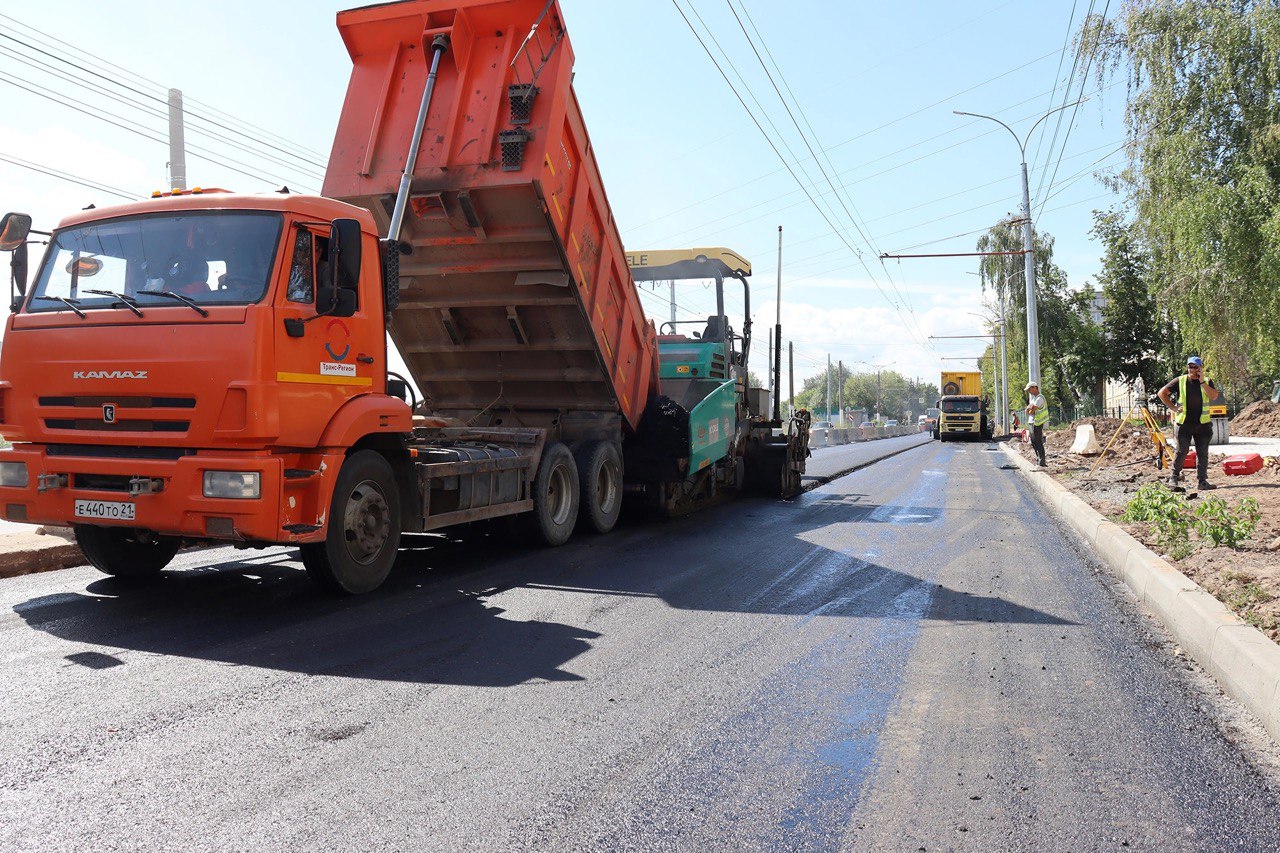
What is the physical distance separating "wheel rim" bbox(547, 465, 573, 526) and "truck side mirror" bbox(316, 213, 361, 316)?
3421 mm

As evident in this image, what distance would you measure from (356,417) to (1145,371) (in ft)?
136

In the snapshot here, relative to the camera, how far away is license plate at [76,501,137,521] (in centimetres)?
547

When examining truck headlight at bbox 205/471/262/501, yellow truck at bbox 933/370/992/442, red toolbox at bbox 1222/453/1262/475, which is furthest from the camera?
yellow truck at bbox 933/370/992/442

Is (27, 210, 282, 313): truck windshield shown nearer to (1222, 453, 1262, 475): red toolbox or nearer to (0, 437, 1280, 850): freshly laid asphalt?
(0, 437, 1280, 850): freshly laid asphalt

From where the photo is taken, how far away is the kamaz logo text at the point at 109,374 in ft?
17.8

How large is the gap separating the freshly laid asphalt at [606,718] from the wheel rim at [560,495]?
1.68m

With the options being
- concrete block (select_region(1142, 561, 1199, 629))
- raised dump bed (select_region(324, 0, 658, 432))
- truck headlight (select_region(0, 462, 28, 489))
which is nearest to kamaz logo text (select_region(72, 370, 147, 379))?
truck headlight (select_region(0, 462, 28, 489))

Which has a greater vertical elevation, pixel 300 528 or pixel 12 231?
pixel 12 231

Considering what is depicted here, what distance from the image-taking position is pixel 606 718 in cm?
389

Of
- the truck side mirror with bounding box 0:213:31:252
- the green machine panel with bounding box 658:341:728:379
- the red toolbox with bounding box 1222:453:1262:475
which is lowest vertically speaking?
the red toolbox with bounding box 1222:453:1262:475

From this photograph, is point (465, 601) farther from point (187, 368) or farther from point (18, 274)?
point (18, 274)

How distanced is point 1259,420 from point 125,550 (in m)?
26.9

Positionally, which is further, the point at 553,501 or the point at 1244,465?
the point at 1244,465

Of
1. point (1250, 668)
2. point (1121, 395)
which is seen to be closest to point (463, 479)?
point (1250, 668)
